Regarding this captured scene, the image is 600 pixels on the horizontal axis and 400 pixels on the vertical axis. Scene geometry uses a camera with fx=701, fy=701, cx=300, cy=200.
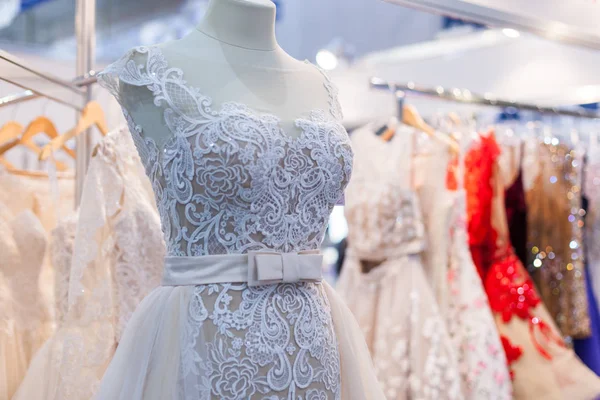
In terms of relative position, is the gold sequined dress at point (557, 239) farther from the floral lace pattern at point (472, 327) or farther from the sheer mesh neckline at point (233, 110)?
the sheer mesh neckline at point (233, 110)

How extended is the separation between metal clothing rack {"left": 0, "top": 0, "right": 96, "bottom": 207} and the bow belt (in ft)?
2.22

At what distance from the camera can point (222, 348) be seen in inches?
48.7

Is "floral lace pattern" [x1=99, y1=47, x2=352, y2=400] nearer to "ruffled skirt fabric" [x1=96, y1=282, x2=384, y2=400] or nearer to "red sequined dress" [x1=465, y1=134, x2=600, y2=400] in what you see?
"ruffled skirt fabric" [x1=96, y1=282, x2=384, y2=400]

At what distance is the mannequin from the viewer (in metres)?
1.34

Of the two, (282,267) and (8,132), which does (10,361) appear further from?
(282,267)

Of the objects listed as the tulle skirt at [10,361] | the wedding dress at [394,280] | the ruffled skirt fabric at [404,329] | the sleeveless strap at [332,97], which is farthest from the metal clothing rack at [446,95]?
the tulle skirt at [10,361]

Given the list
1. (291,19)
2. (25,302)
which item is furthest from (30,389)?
(291,19)

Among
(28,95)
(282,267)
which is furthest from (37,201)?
(282,267)

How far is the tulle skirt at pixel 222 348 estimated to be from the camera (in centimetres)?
122

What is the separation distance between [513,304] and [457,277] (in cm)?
27

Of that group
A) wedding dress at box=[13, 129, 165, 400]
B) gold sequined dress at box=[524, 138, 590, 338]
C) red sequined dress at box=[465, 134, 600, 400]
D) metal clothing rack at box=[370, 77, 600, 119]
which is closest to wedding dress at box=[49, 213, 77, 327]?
wedding dress at box=[13, 129, 165, 400]

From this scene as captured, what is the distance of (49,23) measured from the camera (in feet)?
16.1

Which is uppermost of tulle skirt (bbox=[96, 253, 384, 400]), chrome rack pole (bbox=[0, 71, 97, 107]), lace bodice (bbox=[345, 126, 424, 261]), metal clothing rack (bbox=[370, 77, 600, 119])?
metal clothing rack (bbox=[370, 77, 600, 119])

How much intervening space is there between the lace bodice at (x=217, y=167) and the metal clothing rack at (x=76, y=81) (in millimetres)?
409
